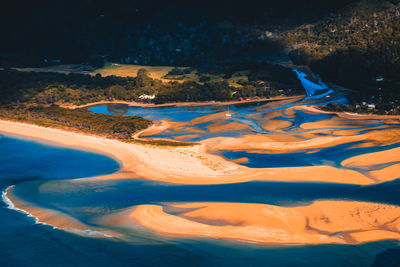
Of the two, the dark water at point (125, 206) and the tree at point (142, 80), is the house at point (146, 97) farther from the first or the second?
the dark water at point (125, 206)

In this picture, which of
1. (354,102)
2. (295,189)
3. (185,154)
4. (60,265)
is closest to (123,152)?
(185,154)

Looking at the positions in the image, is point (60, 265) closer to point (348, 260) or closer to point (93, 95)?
point (348, 260)

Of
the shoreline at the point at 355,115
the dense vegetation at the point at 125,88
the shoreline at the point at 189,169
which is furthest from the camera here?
the dense vegetation at the point at 125,88

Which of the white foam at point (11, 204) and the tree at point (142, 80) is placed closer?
the white foam at point (11, 204)

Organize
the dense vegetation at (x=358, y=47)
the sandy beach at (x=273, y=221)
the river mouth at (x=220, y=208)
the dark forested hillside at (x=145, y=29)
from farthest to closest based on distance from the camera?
the dark forested hillside at (x=145, y=29) < the dense vegetation at (x=358, y=47) < the sandy beach at (x=273, y=221) < the river mouth at (x=220, y=208)

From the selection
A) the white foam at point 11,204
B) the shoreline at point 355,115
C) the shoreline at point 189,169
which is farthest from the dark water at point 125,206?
the shoreline at point 355,115

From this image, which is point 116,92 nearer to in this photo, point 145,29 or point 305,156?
point 305,156

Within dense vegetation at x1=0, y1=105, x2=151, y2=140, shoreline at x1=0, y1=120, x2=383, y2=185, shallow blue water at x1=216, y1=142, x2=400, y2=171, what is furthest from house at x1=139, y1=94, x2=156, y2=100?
shallow blue water at x1=216, y1=142, x2=400, y2=171
